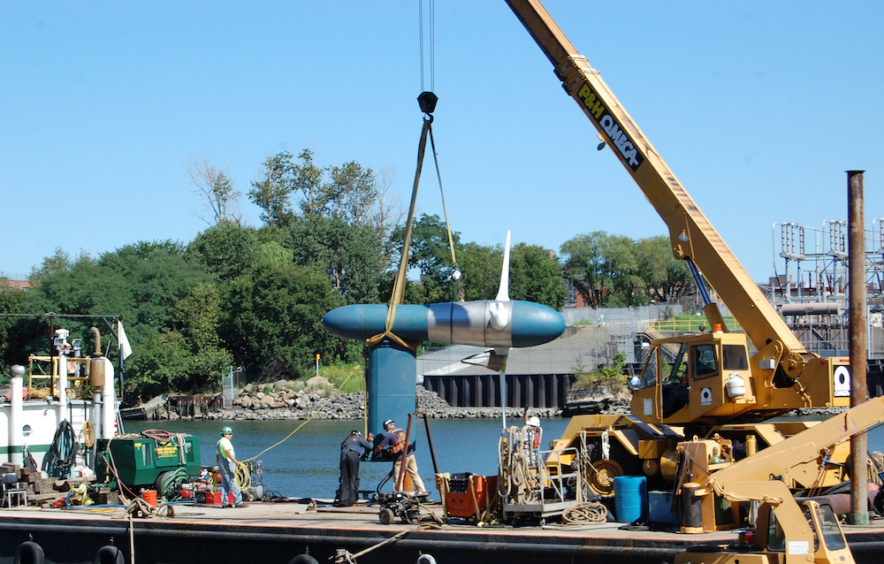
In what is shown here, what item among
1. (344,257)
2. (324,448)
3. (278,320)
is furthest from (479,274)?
(324,448)

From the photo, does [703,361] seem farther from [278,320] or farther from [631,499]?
[278,320]

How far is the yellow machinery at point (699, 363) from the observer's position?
14633 millimetres

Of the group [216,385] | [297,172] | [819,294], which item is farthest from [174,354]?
[819,294]

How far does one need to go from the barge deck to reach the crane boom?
316cm

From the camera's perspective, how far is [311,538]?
14742 mm

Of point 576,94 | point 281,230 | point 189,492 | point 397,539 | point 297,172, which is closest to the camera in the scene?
point 397,539

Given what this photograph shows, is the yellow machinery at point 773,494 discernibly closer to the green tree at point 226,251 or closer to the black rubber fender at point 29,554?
the black rubber fender at point 29,554

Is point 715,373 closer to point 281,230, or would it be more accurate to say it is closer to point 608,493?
point 608,493

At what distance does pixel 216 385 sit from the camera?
67.2m

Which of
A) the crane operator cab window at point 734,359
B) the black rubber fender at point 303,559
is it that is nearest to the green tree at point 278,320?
the black rubber fender at point 303,559

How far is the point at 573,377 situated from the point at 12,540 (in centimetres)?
4670

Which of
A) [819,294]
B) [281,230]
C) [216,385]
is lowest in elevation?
[216,385]

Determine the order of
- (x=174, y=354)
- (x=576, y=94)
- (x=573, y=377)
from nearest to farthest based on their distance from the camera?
(x=576, y=94) → (x=573, y=377) → (x=174, y=354)

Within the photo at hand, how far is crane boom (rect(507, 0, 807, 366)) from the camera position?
15008mm
